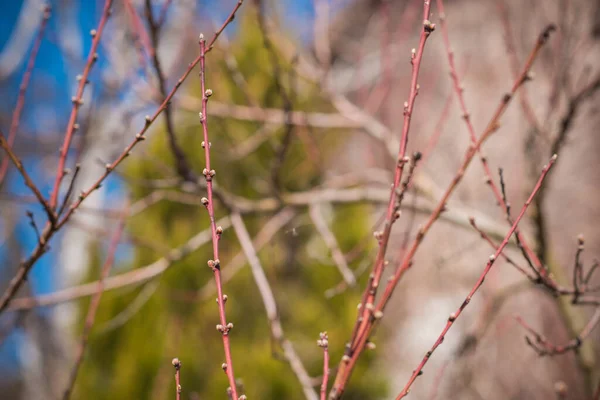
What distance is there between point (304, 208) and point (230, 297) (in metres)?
2.25

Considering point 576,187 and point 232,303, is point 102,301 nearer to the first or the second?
point 232,303

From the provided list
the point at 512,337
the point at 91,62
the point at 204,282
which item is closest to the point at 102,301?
the point at 204,282

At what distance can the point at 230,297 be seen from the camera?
13.6 ft

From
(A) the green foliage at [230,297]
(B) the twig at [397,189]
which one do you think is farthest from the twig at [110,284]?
(A) the green foliage at [230,297]

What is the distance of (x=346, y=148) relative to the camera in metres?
6.10

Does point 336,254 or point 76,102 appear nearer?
point 76,102

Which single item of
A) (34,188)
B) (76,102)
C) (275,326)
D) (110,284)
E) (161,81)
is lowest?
(275,326)

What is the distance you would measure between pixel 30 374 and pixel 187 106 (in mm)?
4838

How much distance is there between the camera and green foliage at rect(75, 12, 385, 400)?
3084mm

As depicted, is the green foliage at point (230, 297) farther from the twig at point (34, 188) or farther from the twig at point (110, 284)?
the twig at point (34, 188)

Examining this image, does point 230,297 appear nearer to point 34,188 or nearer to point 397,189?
point 34,188

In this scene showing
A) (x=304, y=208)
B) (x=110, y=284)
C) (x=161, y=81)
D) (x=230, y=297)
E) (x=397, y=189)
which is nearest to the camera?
(x=397, y=189)

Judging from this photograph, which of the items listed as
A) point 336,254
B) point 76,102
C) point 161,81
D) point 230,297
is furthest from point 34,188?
point 230,297

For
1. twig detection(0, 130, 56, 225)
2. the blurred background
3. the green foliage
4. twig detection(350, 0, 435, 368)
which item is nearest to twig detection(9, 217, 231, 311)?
the blurred background
